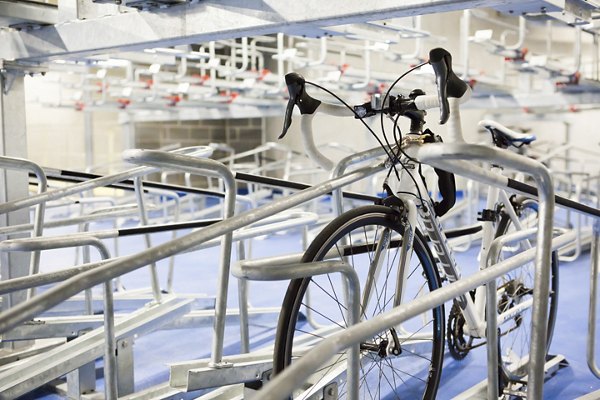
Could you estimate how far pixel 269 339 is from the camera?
12.6ft

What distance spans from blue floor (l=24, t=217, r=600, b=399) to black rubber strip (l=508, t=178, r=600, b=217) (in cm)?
92

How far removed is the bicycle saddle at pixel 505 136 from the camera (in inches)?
106

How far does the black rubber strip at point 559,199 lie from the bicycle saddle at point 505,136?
372 millimetres

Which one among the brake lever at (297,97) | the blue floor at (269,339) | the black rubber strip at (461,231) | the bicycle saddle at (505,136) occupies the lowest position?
the blue floor at (269,339)

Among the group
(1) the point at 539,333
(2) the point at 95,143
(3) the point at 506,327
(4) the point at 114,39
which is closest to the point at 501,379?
(3) the point at 506,327

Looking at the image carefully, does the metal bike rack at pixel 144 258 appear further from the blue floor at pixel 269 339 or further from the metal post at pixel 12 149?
the metal post at pixel 12 149

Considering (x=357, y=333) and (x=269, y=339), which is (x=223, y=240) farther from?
(x=269, y=339)

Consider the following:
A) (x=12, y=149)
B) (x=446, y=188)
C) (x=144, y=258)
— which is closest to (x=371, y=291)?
(x=446, y=188)

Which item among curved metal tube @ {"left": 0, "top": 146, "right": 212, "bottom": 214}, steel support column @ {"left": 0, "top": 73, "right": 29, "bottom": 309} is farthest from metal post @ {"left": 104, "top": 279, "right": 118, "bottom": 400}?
steel support column @ {"left": 0, "top": 73, "right": 29, "bottom": 309}

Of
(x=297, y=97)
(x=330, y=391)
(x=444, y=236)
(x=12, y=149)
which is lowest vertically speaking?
(x=330, y=391)

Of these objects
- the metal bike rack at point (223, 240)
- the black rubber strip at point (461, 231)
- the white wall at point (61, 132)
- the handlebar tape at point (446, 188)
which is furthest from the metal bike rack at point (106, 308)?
the white wall at point (61, 132)

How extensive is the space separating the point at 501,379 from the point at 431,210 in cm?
86

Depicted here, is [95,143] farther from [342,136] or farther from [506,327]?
[506,327]

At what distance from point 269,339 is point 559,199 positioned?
201 cm
